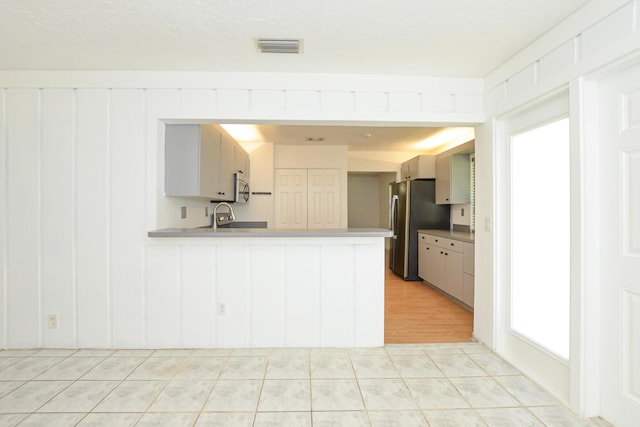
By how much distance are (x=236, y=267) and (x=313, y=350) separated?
925 millimetres

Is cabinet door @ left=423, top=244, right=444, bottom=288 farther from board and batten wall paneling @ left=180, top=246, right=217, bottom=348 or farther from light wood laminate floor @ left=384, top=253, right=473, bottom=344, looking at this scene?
board and batten wall paneling @ left=180, top=246, right=217, bottom=348

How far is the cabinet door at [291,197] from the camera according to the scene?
584cm

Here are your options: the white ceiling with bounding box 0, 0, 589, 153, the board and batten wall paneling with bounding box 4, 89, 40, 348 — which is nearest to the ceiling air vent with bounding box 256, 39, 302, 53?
the white ceiling with bounding box 0, 0, 589, 153

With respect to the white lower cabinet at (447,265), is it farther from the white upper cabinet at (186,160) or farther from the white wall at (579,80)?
the white upper cabinet at (186,160)

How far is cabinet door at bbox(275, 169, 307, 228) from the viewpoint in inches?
230

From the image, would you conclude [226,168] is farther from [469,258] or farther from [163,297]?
[469,258]

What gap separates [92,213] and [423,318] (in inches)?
130


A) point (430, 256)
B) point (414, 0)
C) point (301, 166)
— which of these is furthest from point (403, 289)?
point (414, 0)

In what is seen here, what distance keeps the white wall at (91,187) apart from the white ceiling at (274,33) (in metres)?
0.15

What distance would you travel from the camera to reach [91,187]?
2.63 metres

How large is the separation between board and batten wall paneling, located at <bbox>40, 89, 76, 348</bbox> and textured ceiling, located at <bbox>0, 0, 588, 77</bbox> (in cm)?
38

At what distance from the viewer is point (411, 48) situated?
2.28 meters

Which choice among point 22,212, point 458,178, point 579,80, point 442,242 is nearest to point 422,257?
point 442,242

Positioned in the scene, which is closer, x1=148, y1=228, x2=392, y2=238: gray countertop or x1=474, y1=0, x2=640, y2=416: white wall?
x1=474, y1=0, x2=640, y2=416: white wall
